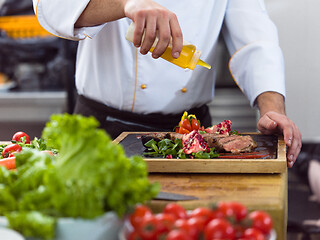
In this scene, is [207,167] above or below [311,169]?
above

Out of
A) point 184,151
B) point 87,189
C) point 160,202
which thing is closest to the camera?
point 87,189

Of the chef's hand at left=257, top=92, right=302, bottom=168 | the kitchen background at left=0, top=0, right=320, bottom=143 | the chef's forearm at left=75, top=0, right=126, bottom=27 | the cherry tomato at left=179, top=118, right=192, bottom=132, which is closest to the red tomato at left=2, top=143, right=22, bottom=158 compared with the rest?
the chef's forearm at left=75, top=0, right=126, bottom=27

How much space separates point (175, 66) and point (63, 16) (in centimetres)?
60

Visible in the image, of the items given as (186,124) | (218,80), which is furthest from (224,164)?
(218,80)

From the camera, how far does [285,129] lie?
169 cm

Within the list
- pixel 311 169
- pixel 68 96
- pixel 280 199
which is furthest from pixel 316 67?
pixel 280 199

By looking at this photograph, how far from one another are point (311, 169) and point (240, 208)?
6.92 ft

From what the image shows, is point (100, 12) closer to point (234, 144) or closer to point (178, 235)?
point (234, 144)

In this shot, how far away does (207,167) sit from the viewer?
1.38 m

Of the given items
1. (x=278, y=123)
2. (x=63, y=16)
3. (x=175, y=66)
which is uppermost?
(x=63, y=16)

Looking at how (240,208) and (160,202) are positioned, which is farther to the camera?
(160,202)

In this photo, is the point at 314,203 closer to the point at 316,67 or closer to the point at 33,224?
the point at 316,67

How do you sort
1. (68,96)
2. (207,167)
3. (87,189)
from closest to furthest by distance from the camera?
1. (87,189)
2. (207,167)
3. (68,96)

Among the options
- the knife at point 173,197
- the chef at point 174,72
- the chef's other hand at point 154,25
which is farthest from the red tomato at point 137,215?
the chef at point 174,72
